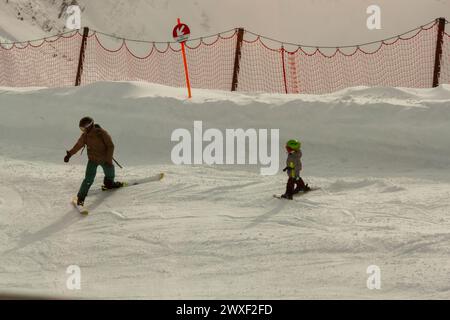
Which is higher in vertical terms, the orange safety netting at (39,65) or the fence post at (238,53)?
the orange safety netting at (39,65)

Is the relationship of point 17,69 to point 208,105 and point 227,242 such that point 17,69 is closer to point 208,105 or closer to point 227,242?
point 208,105

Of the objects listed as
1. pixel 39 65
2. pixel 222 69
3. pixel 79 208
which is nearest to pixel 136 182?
pixel 79 208

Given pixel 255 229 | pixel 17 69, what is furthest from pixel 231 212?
pixel 17 69

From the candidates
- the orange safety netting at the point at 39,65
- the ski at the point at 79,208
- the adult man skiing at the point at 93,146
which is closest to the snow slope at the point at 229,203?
the ski at the point at 79,208

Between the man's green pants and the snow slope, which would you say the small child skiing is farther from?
the man's green pants

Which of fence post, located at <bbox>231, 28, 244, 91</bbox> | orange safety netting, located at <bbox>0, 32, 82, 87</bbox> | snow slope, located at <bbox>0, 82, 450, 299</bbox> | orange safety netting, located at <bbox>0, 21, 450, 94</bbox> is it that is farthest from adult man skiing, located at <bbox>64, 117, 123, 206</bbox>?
orange safety netting, located at <bbox>0, 32, 82, 87</bbox>

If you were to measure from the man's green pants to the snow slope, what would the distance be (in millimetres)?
270

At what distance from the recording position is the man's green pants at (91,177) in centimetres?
851

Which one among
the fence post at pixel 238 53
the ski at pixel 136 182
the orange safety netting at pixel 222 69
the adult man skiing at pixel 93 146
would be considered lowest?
the ski at pixel 136 182

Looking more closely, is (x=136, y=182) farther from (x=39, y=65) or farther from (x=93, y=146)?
(x=39, y=65)

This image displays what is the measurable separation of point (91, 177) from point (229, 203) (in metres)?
2.12

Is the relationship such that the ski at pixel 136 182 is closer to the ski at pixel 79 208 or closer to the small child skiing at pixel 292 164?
the ski at pixel 79 208

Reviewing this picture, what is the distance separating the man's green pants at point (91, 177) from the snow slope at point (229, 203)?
27 cm

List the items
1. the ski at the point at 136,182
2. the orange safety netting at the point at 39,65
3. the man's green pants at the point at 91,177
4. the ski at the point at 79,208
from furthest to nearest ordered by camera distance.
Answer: the orange safety netting at the point at 39,65, the ski at the point at 136,182, the man's green pants at the point at 91,177, the ski at the point at 79,208
